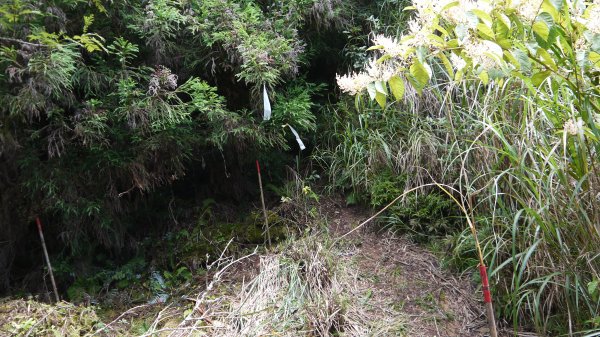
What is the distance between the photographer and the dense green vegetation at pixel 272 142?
2.88 m

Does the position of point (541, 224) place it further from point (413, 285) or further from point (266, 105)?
point (266, 105)

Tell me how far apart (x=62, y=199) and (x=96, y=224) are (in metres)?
0.38

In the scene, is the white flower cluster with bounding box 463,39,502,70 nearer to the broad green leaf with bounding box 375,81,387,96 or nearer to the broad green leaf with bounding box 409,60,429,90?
the broad green leaf with bounding box 409,60,429,90

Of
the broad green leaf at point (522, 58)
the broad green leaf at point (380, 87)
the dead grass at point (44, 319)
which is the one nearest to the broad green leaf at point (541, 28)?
the broad green leaf at point (522, 58)

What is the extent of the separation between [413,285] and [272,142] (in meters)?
1.45

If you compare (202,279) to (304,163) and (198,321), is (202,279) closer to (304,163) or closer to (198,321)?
(198,321)

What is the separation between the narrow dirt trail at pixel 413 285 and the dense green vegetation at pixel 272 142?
6.5 inches

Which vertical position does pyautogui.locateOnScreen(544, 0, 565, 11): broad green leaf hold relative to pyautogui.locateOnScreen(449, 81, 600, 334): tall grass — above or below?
above

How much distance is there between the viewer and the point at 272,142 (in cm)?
407

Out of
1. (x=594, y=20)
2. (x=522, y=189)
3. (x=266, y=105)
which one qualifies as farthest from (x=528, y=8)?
(x=266, y=105)

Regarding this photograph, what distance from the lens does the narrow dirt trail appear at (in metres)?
3.36

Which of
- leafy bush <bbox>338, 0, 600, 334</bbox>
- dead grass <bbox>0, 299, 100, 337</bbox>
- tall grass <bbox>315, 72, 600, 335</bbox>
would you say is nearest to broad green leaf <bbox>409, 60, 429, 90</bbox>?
leafy bush <bbox>338, 0, 600, 334</bbox>

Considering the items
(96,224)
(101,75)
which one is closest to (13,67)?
(101,75)

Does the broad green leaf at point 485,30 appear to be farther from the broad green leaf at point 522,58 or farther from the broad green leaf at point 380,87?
the broad green leaf at point 380,87
